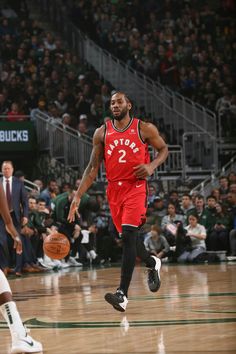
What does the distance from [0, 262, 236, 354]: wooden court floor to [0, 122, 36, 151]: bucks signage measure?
8.78m

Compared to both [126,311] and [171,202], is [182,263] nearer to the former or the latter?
[171,202]

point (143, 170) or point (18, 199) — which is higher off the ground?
point (143, 170)

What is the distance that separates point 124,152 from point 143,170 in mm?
368

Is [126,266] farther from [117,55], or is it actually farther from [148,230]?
[117,55]

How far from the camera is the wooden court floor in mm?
7504

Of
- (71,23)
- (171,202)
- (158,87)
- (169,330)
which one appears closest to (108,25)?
(71,23)

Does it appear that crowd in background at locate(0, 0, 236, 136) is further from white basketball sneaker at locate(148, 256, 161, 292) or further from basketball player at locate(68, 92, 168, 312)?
basketball player at locate(68, 92, 168, 312)

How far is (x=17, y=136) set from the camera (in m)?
23.8

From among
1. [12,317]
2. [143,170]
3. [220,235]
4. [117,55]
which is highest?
[117,55]

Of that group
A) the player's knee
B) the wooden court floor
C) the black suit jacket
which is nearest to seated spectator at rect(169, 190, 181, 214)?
the black suit jacket

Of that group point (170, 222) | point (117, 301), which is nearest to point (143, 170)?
point (117, 301)

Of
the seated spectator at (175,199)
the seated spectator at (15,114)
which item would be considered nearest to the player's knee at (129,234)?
the seated spectator at (175,199)

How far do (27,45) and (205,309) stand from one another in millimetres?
18564

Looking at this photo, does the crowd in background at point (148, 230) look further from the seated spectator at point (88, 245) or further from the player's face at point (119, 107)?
the player's face at point (119, 107)
